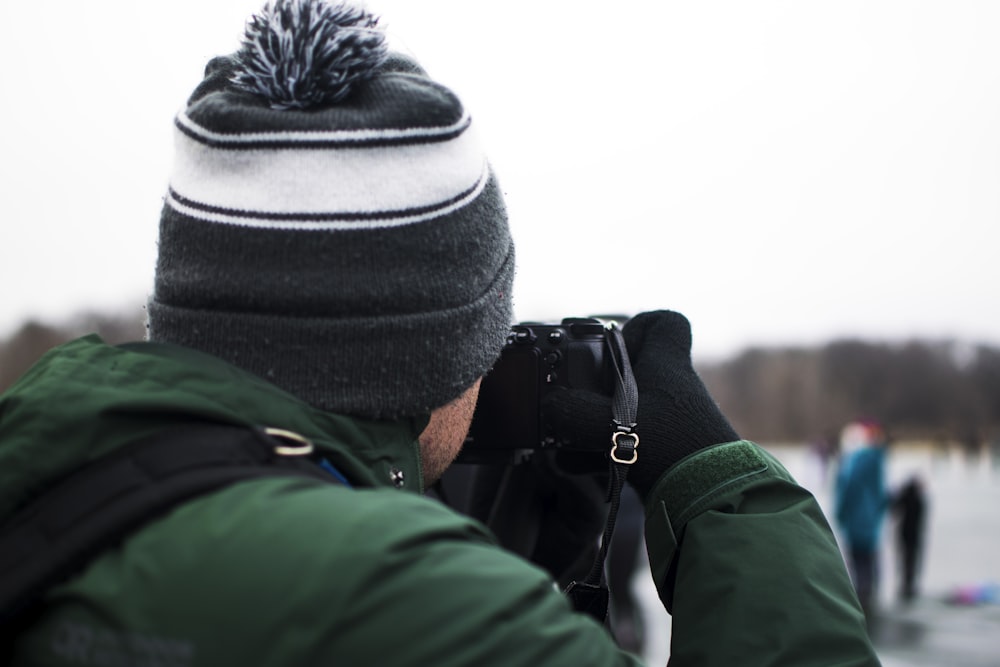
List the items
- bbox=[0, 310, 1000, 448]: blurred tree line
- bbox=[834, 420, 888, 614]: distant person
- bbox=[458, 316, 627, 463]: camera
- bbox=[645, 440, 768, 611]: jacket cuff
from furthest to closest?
bbox=[0, 310, 1000, 448]: blurred tree line → bbox=[834, 420, 888, 614]: distant person → bbox=[458, 316, 627, 463]: camera → bbox=[645, 440, 768, 611]: jacket cuff

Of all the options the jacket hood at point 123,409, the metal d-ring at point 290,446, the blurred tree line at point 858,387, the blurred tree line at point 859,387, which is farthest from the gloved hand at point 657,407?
the blurred tree line at point 859,387

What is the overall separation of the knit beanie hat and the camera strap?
1.50 ft

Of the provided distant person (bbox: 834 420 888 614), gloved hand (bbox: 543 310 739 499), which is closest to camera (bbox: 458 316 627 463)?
gloved hand (bbox: 543 310 739 499)

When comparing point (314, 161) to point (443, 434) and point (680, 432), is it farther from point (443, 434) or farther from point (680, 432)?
point (680, 432)

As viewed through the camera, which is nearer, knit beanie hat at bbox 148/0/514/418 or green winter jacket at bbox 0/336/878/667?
green winter jacket at bbox 0/336/878/667

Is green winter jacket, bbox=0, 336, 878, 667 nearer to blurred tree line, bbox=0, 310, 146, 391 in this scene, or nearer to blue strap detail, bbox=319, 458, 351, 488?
blue strap detail, bbox=319, 458, 351, 488

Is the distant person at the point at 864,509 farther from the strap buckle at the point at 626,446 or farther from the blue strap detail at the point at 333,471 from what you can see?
the blue strap detail at the point at 333,471

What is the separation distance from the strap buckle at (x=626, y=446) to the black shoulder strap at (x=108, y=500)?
81 centimetres

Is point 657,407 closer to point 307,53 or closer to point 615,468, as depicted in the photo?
point 615,468

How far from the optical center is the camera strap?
1.68 metres

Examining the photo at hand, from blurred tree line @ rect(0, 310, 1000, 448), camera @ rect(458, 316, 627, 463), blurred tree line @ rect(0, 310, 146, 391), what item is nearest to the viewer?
camera @ rect(458, 316, 627, 463)

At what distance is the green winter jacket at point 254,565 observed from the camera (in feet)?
2.74

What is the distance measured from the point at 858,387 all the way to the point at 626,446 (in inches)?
3423

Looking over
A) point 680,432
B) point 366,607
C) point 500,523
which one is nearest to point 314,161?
point 366,607
